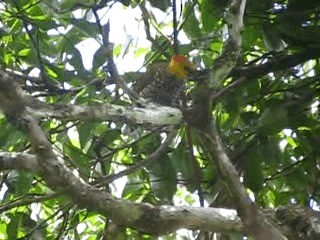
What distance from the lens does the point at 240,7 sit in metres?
1.19

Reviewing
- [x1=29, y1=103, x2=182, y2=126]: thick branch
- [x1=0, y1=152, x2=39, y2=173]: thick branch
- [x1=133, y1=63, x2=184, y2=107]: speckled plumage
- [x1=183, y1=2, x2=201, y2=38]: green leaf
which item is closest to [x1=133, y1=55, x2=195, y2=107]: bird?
[x1=133, y1=63, x2=184, y2=107]: speckled plumage

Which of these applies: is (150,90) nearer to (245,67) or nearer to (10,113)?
(245,67)

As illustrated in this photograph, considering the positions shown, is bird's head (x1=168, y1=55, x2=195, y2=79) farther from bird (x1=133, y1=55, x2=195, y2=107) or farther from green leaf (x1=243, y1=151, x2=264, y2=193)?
green leaf (x1=243, y1=151, x2=264, y2=193)

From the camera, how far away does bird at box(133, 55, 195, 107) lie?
1.42m

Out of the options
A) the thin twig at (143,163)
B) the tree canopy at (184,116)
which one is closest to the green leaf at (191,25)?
the tree canopy at (184,116)

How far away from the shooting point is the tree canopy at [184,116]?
1169 millimetres

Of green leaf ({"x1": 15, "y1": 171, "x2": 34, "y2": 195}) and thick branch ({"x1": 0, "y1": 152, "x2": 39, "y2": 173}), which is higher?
green leaf ({"x1": 15, "y1": 171, "x2": 34, "y2": 195})

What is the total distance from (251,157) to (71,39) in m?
0.44

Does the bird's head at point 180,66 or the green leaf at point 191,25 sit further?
the green leaf at point 191,25

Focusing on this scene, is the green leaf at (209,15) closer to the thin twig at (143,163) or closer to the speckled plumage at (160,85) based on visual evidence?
the speckled plumage at (160,85)

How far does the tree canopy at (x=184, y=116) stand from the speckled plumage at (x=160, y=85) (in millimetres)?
24

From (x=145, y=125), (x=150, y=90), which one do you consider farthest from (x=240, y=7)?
(x=150, y=90)

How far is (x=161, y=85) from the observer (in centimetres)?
148

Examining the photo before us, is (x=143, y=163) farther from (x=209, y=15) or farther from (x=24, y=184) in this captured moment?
(x=209, y=15)
